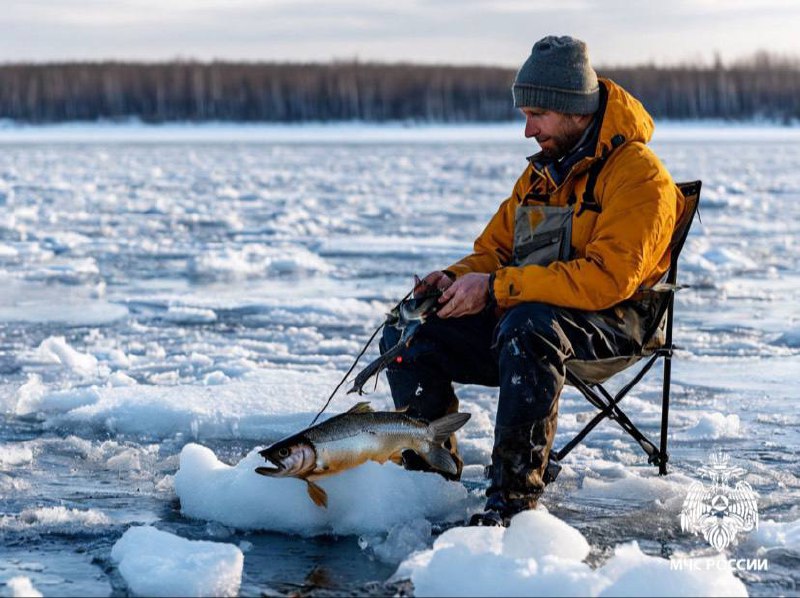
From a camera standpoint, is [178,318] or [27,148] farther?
[27,148]

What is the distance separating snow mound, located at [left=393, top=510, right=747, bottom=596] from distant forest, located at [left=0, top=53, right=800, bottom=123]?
170 feet

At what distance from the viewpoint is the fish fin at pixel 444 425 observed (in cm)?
333

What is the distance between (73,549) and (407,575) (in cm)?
87

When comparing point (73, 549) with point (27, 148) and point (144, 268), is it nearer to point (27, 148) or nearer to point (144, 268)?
point (144, 268)

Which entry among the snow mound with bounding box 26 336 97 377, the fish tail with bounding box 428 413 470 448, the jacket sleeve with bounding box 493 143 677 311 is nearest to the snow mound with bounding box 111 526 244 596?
the fish tail with bounding box 428 413 470 448

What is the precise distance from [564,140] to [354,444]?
3.51ft

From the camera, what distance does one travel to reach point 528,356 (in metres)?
3.09

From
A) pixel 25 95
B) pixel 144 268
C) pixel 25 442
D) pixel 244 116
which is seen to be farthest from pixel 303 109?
pixel 25 442

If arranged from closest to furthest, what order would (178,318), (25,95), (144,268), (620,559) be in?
1. (620,559)
2. (178,318)
3. (144,268)
4. (25,95)

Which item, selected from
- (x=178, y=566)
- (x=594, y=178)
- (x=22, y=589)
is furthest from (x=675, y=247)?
(x=22, y=589)

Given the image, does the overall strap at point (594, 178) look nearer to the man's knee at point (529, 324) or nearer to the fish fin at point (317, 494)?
the man's knee at point (529, 324)

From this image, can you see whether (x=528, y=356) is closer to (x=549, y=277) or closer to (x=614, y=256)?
(x=549, y=277)

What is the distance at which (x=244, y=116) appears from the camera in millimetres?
55125

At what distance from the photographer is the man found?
3137 millimetres
